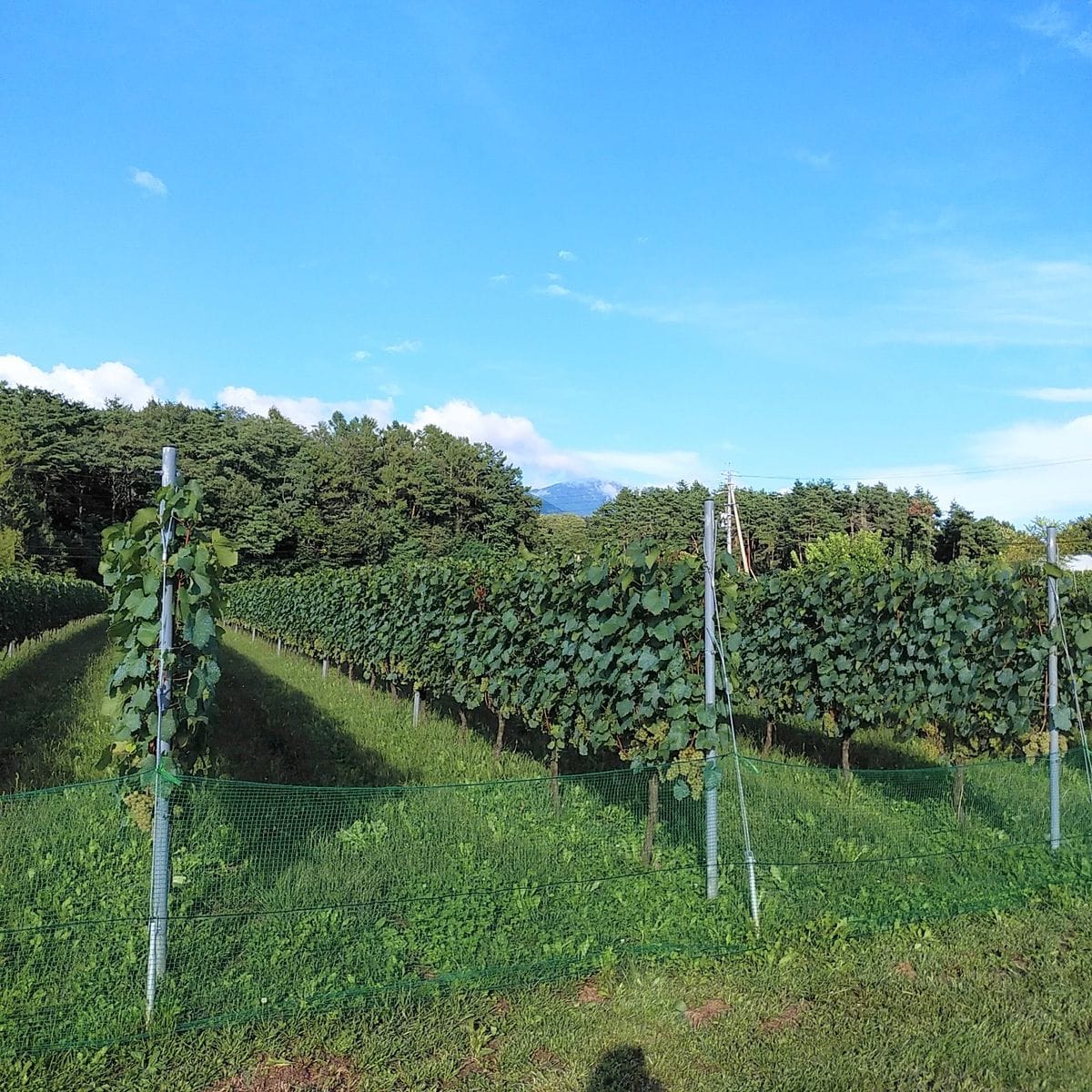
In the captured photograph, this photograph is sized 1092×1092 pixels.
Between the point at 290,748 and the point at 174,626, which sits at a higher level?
the point at 174,626

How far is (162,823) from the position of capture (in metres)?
3.99

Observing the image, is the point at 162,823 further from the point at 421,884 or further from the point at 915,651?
the point at 915,651

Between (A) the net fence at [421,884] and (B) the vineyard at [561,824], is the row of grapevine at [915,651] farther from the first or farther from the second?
(A) the net fence at [421,884]

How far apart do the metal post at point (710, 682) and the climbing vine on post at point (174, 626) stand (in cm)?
289

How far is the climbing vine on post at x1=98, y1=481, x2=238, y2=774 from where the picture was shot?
4.21 metres

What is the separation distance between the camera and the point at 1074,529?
57.9 metres

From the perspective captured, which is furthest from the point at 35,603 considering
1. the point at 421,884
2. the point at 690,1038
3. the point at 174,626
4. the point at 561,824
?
the point at 690,1038

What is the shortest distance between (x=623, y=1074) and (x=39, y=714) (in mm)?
10699

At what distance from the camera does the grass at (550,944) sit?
3.42 m

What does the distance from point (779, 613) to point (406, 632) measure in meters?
5.57

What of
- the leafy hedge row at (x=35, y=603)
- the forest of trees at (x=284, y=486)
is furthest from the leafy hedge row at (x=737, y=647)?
the forest of trees at (x=284, y=486)

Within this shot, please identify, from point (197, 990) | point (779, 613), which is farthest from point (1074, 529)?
point (197, 990)

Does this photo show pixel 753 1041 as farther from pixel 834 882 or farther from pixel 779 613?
pixel 779 613

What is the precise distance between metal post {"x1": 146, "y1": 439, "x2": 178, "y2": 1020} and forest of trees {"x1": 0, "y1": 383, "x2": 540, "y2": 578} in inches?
1959
